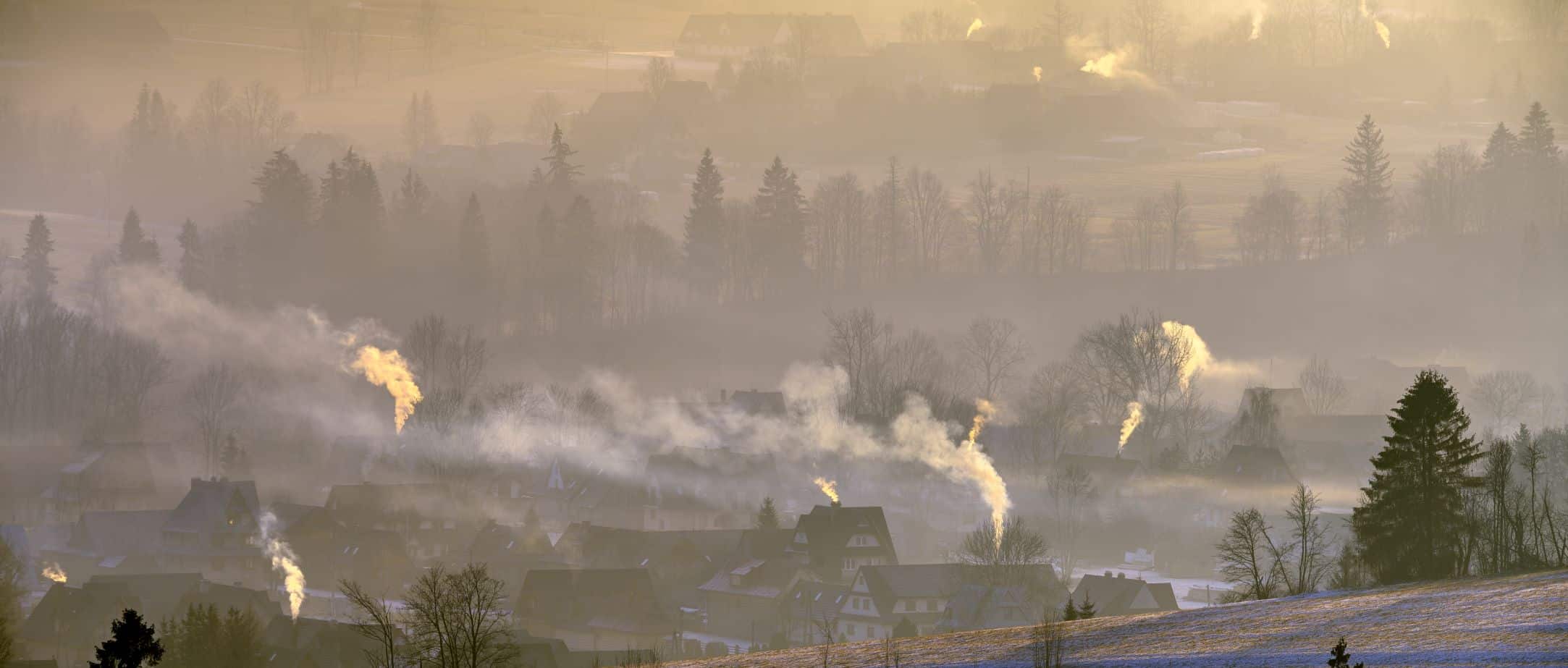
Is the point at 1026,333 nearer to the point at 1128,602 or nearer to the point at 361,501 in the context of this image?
the point at 361,501

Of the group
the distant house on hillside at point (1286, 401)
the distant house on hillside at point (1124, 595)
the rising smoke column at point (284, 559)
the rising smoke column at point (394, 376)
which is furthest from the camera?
the rising smoke column at point (394, 376)

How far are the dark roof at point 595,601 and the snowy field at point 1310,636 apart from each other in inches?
1679

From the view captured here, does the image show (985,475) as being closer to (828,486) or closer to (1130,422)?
(828,486)

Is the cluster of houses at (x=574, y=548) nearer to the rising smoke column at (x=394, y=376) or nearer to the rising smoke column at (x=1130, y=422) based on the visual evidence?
the rising smoke column at (x=1130, y=422)

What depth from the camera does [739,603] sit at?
112 metres

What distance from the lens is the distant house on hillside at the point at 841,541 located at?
119m

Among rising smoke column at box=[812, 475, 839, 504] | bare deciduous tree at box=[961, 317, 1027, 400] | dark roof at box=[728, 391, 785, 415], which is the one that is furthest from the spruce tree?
bare deciduous tree at box=[961, 317, 1027, 400]

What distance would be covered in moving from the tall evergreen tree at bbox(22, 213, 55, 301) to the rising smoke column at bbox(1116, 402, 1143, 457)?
10387 centimetres

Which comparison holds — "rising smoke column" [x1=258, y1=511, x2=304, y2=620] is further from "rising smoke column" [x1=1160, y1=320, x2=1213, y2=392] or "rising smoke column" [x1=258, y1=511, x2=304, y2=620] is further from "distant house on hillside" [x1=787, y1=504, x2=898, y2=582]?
"rising smoke column" [x1=1160, y1=320, x2=1213, y2=392]

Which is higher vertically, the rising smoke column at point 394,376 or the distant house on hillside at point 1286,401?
the rising smoke column at point 394,376

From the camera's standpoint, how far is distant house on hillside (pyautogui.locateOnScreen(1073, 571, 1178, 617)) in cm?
9994

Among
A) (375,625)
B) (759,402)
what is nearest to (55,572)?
(375,625)

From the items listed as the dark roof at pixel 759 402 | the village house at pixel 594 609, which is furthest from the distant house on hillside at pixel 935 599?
the dark roof at pixel 759 402

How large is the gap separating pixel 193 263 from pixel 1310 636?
510 feet
